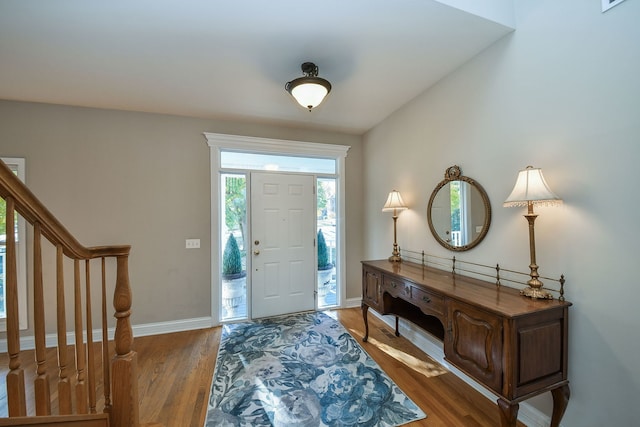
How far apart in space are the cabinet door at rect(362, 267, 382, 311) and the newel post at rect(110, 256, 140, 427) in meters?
2.04

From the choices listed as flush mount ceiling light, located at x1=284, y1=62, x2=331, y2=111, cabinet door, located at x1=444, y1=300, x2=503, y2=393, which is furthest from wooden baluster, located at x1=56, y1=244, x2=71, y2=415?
cabinet door, located at x1=444, y1=300, x2=503, y2=393

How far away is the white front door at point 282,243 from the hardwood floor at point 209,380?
0.81 meters

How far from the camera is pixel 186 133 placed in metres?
3.35

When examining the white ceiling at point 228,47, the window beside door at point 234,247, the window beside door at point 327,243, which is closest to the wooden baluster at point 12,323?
the white ceiling at point 228,47

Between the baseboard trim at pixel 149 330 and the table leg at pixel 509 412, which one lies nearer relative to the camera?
the table leg at pixel 509 412

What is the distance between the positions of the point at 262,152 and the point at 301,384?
8.83ft

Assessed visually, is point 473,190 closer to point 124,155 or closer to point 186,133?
point 186,133

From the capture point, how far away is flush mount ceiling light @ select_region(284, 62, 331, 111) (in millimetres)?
2119

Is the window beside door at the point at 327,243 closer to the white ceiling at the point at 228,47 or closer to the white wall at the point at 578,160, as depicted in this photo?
the white ceiling at the point at 228,47

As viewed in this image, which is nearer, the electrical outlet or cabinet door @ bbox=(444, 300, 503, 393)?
cabinet door @ bbox=(444, 300, 503, 393)

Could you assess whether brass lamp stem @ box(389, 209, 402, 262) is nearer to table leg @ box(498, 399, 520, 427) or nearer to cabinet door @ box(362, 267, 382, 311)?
cabinet door @ box(362, 267, 382, 311)

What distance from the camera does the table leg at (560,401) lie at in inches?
61.8

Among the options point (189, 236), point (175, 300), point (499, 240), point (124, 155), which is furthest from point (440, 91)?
point (175, 300)

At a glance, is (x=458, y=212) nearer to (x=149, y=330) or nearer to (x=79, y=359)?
(x=79, y=359)
